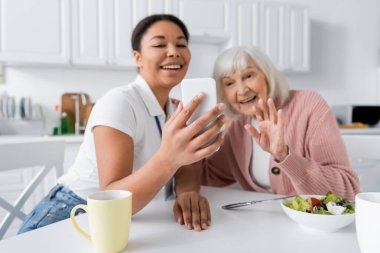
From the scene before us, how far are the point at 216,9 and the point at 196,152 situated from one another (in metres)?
2.75

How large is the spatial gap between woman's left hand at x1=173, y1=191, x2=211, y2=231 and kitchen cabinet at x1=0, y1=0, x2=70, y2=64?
2305mm

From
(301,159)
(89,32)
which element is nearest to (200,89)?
(301,159)

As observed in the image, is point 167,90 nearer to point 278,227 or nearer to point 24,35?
point 278,227

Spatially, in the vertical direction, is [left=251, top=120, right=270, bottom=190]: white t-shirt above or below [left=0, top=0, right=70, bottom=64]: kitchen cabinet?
below

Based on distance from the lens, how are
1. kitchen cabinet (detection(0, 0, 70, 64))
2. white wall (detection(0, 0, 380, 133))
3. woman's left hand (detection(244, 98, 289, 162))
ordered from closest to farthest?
woman's left hand (detection(244, 98, 289, 162))
kitchen cabinet (detection(0, 0, 70, 64))
white wall (detection(0, 0, 380, 133))

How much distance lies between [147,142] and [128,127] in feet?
0.52

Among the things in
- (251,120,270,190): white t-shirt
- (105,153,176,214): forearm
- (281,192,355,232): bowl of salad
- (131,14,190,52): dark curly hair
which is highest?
(131,14,190,52): dark curly hair

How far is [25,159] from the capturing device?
111cm

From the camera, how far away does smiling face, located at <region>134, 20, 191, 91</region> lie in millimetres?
1094

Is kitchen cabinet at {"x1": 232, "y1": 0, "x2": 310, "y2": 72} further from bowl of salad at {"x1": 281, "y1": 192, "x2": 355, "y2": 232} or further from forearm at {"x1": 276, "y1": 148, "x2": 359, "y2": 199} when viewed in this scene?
bowl of salad at {"x1": 281, "y1": 192, "x2": 355, "y2": 232}

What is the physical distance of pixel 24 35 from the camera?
261 cm

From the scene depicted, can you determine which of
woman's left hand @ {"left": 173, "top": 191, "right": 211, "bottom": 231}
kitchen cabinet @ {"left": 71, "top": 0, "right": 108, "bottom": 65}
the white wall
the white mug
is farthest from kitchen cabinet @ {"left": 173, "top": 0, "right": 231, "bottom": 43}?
the white mug

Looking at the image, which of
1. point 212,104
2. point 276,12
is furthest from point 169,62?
point 276,12

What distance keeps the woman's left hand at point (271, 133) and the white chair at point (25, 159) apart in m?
0.76
